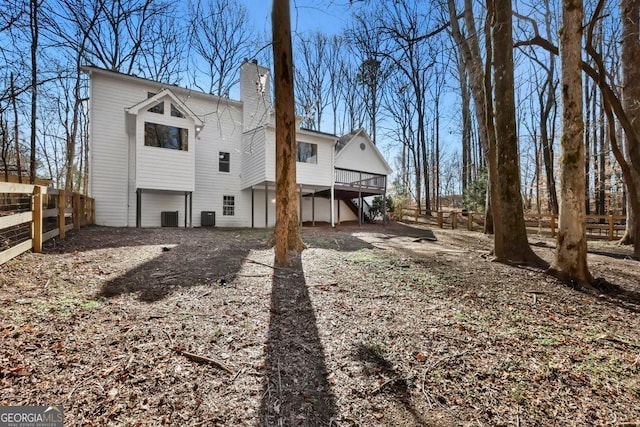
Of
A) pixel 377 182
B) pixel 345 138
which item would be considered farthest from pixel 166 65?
pixel 377 182

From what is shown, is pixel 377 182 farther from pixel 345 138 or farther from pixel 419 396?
pixel 419 396

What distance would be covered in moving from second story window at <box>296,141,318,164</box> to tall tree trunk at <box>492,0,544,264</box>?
9461mm

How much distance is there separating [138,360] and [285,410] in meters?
1.21

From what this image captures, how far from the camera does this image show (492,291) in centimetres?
407

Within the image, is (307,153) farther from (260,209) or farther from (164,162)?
(164,162)

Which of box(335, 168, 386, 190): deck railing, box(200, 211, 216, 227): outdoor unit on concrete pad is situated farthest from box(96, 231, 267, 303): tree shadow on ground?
box(335, 168, 386, 190): deck railing

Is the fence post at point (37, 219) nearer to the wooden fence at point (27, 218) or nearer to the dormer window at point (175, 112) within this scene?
the wooden fence at point (27, 218)

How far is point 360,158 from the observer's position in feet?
62.8

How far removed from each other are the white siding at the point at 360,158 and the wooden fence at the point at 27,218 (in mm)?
13849

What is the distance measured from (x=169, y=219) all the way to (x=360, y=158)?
12.3 meters

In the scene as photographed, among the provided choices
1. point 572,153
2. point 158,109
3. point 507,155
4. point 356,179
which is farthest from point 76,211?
point 356,179

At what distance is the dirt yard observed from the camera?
184cm

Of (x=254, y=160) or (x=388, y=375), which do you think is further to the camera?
(x=254, y=160)

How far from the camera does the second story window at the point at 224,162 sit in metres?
14.2
